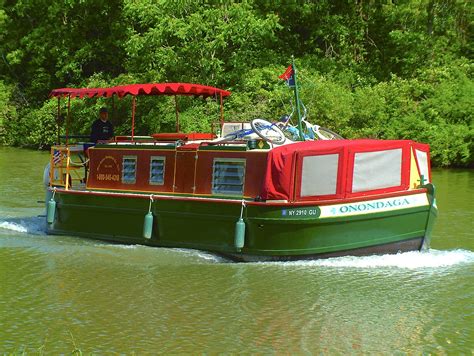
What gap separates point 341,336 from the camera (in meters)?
9.22

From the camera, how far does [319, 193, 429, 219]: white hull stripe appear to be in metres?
12.2

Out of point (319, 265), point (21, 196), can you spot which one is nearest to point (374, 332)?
point (319, 265)

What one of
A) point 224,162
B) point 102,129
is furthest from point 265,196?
point 102,129

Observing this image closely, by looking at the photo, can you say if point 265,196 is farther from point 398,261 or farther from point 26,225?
point 26,225

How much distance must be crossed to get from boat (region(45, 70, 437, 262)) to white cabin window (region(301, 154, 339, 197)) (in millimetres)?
16

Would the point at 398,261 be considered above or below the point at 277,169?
below

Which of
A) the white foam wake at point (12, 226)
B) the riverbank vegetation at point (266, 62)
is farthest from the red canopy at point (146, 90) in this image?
the riverbank vegetation at point (266, 62)

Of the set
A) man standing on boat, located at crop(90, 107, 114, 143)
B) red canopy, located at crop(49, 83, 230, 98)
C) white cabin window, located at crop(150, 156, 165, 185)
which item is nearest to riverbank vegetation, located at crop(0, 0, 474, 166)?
man standing on boat, located at crop(90, 107, 114, 143)

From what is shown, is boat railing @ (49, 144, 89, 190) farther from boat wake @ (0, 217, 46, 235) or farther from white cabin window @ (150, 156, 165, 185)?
white cabin window @ (150, 156, 165, 185)

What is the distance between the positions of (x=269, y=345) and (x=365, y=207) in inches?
157

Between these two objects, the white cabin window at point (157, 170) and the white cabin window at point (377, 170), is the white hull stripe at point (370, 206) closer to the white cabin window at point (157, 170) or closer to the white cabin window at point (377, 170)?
the white cabin window at point (377, 170)

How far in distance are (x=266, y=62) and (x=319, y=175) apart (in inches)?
862

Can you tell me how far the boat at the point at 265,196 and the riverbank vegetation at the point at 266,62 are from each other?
12.6m

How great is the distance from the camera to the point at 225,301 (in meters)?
10.7
